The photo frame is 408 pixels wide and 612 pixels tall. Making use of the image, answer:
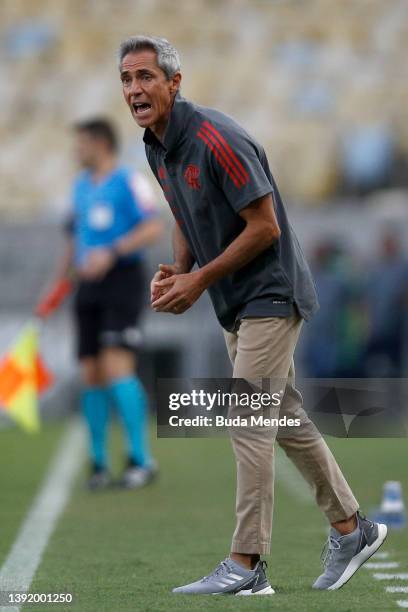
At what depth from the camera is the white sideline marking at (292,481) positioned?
809 centimetres

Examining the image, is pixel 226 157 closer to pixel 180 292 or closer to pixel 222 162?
pixel 222 162

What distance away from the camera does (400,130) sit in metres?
17.9

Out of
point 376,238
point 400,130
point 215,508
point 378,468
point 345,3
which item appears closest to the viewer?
point 215,508

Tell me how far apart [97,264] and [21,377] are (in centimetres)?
133

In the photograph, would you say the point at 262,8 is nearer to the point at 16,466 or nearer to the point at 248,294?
the point at 16,466

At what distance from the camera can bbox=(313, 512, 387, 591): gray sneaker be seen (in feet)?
16.4

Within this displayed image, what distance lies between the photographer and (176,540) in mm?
6449

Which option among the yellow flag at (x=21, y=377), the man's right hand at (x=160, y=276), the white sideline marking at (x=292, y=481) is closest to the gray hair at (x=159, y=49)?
the man's right hand at (x=160, y=276)

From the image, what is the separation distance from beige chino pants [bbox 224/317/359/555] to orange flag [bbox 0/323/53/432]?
463 cm

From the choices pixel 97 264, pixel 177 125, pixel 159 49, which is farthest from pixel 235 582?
pixel 97 264

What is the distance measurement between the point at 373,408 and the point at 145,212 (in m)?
3.92

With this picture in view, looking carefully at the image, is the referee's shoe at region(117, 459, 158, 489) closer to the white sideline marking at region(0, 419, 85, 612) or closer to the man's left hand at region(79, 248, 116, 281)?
the white sideline marking at region(0, 419, 85, 612)

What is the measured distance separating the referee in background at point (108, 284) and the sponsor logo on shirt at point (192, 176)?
12.6 feet

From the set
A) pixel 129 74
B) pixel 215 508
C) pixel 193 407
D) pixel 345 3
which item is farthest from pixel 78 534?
pixel 345 3
